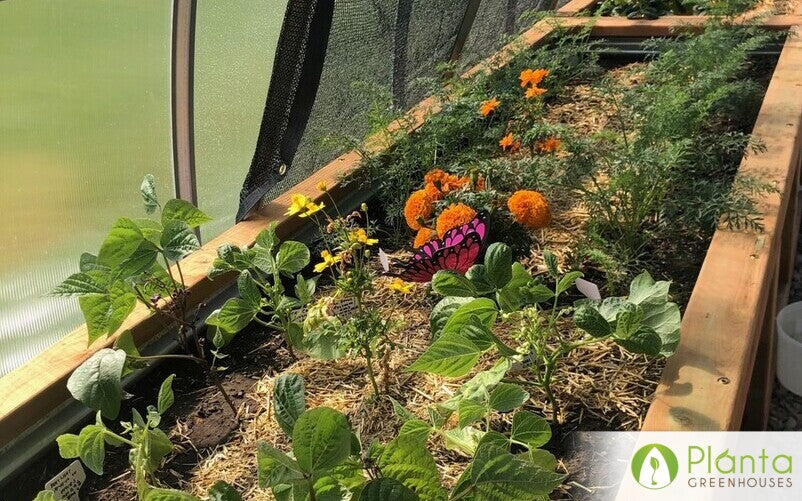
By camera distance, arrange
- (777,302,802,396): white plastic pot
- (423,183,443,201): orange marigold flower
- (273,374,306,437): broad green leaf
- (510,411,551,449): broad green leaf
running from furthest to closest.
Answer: (777,302,802,396): white plastic pot → (423,183,443,201): orange marigold flower → (510,411,551,449): broad green leaf → (273,374,306,437): broad green leaf

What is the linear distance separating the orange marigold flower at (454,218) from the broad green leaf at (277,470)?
82cm

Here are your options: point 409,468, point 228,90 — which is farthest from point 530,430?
point 228,90

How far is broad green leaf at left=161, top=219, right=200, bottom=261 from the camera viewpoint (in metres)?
1.25

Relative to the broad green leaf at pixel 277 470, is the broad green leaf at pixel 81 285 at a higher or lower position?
higher

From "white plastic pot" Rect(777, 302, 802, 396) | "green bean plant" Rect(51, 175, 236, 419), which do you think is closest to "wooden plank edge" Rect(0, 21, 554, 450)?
"green bean plant" Rect(51, 175, 236, 419)

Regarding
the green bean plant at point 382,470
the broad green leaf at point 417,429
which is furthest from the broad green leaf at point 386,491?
the broad green leaf at point 417,429

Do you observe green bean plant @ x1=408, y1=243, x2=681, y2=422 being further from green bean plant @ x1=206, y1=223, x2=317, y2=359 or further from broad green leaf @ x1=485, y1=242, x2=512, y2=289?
green bean plant @ x1=206, y1=223, x2=317, y2=359

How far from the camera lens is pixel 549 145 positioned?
2055 mm

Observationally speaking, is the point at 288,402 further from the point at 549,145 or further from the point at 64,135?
the point at 549,145

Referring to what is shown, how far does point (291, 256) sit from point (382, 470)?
0.62 m

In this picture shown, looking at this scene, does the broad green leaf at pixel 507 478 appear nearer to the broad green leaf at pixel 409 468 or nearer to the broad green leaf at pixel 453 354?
the broad green leaf at pixel 409 468

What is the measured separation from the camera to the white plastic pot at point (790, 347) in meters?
2.35

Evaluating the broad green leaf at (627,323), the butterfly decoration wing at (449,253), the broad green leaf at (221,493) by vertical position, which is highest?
the broad green leaf at (221,493)

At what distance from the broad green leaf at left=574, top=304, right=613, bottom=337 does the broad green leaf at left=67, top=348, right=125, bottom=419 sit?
2.30 ft
